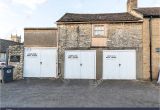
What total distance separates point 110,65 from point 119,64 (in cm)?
75

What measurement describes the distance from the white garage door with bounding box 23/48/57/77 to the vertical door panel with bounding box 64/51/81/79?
3.55 feet

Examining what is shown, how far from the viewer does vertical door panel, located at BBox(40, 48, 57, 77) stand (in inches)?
888

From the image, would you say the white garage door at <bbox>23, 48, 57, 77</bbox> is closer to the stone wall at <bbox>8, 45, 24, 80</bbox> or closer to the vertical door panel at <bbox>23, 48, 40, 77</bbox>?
the vertical door panel at <bbox>23, 48, 40, 77</bbox>

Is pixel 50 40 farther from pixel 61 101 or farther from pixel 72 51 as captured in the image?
pixel 61 101

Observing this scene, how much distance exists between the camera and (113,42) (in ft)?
72.6

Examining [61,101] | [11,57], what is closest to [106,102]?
[61,101]

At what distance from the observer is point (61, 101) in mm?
12367

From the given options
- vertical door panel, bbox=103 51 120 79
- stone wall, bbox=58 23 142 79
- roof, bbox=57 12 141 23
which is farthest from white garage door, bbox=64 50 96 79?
roof, bbox=57 12 141 23

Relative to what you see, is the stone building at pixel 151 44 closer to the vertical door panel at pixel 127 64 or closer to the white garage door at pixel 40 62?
the vertical door panel at pixel 127 64

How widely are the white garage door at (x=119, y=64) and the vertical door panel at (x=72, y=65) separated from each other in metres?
2.27

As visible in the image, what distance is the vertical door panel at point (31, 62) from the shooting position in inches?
891

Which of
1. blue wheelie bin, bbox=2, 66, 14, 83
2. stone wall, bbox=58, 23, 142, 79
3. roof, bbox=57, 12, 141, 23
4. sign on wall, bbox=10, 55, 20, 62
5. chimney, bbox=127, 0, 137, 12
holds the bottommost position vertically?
blue wheelie bin, bbox=2, 66, 14, 83

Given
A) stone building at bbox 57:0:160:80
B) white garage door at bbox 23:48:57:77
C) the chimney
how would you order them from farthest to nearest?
the chimney → white garage door at bbox 23:48:57:77 → stone building at bbox 57:0:160:80

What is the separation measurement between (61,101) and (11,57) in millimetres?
11812
